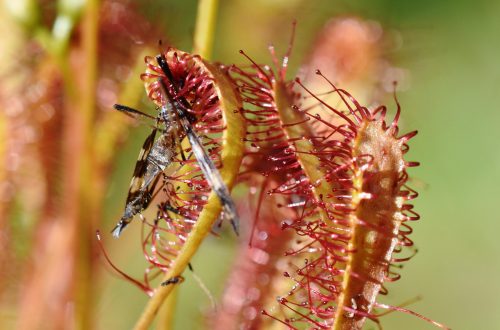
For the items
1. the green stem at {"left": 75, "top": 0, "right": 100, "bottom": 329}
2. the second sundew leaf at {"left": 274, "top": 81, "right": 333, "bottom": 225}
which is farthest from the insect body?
the green stem at {"left": 75, "top": 0, "right": 100, "bottom": 329}

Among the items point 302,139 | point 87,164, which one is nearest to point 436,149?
point 87,164

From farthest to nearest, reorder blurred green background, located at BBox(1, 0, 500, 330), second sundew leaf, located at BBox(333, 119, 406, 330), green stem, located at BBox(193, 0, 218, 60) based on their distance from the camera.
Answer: blurred green background, located at BBox(1, 0, 500, 330), green stem, located at BBox(193, 0, 218, 60), second sundew leaf, located at BBox(333, 119, 406, 330)

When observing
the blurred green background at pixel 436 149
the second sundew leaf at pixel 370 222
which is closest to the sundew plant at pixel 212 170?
the second sundew leaf at pixel 370 222

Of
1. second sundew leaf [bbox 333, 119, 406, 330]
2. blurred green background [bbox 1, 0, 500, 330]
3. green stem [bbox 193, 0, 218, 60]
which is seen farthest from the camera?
blurred green background [bbox 1, 0, 500, 330]

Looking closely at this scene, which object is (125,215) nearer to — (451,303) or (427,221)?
(451,303)

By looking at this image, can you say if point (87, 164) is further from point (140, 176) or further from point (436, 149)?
point (436, 149)

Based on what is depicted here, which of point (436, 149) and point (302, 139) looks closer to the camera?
point (302, 139)

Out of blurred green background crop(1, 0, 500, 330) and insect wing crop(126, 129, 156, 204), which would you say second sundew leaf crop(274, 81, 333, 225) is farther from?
blurred green background crop(1, 0, 500, 330)
